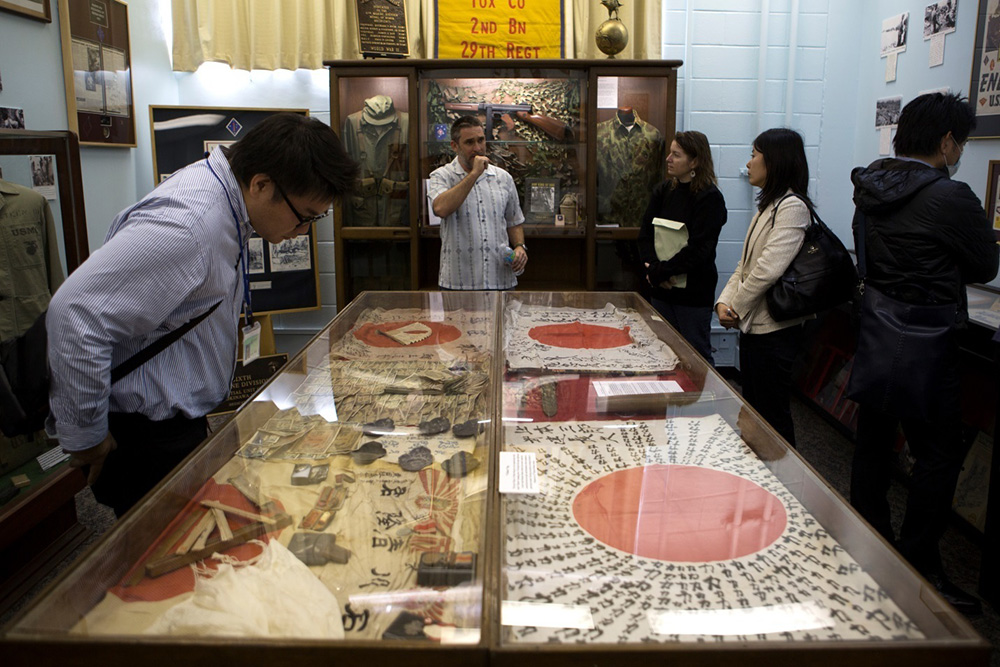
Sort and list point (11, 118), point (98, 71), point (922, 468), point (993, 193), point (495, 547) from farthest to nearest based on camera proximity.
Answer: point (98, 71)
point (993, 193)
point (11, 118)
point (922, 468)
point (495, 547)

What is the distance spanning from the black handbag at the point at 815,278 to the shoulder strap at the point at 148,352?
6.69 feet

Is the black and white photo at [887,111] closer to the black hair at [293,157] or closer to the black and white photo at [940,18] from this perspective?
the black and white photo at [940,18]

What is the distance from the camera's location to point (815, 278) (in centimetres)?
271

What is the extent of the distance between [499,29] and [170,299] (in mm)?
3541

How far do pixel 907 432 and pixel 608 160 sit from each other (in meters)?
2.38

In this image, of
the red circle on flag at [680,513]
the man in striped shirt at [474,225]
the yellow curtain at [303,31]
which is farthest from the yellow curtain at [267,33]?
the red circle on flag at [680,513]

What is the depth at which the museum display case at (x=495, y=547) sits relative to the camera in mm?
898

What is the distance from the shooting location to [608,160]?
4355 millimetres

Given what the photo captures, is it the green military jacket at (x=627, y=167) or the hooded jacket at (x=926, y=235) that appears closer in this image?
the hooded jacket at (x=926, y=235)

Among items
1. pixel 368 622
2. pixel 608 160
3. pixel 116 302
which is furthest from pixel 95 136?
pixel 368 622

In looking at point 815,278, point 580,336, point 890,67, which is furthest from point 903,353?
point 890,67

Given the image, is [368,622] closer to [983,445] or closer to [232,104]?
[983,445]

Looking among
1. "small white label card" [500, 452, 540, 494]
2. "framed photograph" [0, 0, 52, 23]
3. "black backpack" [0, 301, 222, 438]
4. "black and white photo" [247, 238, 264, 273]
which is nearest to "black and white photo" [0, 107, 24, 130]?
"framed photograph" [0, 0, 52, 23]

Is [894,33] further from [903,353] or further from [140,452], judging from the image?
[140,452]
